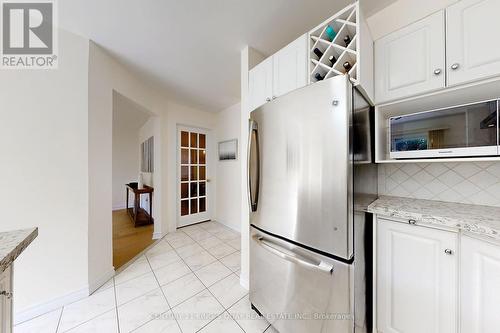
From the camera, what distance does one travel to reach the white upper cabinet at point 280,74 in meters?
1.33

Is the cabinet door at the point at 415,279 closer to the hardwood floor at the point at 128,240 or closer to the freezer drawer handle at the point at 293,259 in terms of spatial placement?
the freezer drawer handle at the point at 293,259

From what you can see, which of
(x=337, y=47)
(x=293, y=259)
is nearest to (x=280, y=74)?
(x=337, y=47)

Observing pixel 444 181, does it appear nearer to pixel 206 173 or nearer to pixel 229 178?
Answer: pixel 229 178

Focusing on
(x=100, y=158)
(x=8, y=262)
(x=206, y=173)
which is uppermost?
(x=100, y=158)

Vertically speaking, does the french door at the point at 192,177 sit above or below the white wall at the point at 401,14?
below

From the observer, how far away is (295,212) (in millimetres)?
1145

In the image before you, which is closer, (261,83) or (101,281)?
(261,83)

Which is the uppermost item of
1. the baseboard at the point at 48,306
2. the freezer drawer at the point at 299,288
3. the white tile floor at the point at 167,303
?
the freezer drawer at the point at 299,288

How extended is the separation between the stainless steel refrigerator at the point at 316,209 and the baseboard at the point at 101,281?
1656 millimetres

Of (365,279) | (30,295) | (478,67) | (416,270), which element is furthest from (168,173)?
(478,67)

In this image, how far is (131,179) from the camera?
5934 mm

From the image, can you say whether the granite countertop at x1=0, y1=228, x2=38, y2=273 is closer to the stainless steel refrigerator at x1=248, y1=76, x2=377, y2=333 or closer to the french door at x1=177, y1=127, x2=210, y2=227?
the stainless steel refrigerator at x1=248, y1=76, x2=377, y2=333

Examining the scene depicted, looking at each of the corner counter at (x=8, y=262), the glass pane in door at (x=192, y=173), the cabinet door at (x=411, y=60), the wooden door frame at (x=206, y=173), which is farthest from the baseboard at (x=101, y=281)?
the cabinet door at (x=411, y=60)

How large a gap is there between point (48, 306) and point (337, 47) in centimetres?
307
